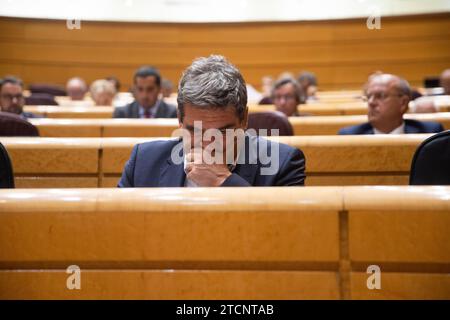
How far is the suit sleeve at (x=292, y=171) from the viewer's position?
166 cm

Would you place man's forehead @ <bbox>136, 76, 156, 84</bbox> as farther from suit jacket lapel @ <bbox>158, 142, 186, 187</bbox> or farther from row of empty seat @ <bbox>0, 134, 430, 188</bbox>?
suit jacket lapel @ <bbox>158, 142, 186, 187</bbox>

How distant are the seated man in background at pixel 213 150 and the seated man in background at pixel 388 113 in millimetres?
1557

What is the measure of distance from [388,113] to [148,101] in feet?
7.42

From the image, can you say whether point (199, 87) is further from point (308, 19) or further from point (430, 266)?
point (308, 19)

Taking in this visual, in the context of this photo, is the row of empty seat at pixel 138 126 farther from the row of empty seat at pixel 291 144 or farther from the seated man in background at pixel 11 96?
the seated man in background at pixel 11 96

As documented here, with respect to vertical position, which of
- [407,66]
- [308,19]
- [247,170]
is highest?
[308,19]

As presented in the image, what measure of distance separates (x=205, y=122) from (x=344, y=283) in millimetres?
738

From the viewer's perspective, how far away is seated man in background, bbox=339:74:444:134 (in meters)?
3.17

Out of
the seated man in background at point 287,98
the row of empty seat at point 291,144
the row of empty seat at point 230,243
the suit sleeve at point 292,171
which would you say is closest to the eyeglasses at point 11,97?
the seated man in background at point 287,98

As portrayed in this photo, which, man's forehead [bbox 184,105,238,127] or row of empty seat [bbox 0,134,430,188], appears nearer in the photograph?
man's forehead [bbox 184,105,238,127]

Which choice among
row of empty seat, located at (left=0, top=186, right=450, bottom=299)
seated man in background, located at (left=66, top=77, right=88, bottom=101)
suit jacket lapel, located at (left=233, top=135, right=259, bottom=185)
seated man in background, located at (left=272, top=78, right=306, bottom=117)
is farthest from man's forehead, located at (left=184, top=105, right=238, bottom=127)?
seated man in background, located at (left=66, top=77, right=88, bottom=101)

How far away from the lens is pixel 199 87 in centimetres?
162

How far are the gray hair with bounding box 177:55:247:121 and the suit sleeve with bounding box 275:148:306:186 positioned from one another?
183 mm
